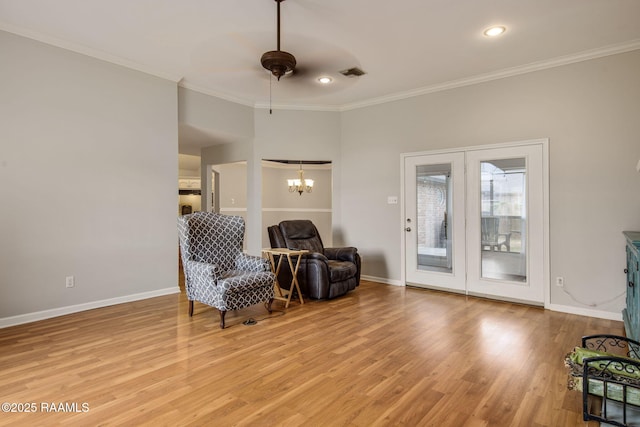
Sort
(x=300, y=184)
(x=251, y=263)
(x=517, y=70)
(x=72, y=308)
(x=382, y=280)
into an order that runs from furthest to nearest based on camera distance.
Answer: (x=300, y=184), (x=382, y=280), (x=517, y=70), (x=251, y=263), (x=72, y=308)

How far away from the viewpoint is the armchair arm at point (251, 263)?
12.8 feet

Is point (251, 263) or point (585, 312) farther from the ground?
point (251, 263)

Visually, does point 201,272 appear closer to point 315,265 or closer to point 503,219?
point 315,265

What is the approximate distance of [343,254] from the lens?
16.5 ft

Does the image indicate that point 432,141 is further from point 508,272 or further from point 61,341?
point 61,341

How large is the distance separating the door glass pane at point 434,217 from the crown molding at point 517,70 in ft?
3.72

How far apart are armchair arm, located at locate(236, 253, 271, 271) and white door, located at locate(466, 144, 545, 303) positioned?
2.84 m

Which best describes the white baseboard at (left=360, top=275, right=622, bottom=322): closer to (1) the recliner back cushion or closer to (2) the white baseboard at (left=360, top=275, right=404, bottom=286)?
(2) the white baseboard at (left=360, top=275, right=404, bottom=286)

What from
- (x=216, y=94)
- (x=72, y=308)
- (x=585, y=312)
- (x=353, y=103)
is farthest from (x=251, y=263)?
(x=585, y=312)

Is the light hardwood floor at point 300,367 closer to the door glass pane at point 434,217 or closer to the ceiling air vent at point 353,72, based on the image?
the door glass pane at point 434,217

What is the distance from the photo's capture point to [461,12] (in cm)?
317

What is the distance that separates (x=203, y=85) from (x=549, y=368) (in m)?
5.33

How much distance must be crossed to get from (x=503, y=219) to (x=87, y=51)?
5.49 metres

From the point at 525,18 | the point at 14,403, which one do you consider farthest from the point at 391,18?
the point at 14,403
